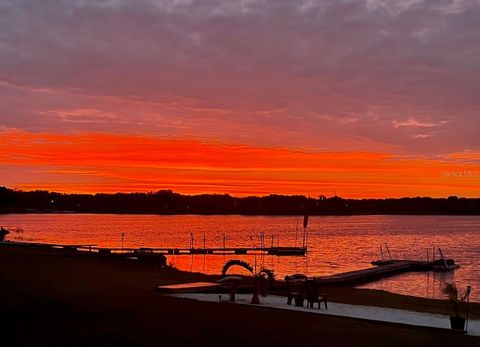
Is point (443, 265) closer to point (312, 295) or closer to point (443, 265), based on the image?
point (443, 265)

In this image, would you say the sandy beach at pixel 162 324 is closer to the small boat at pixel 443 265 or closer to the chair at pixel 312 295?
the chair at pixel 312 295

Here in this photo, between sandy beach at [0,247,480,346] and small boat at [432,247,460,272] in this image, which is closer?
sandy beach at [0,247,480,346]

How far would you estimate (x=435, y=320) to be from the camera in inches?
734

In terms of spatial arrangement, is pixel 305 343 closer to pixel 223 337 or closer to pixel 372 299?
pixel 223 337

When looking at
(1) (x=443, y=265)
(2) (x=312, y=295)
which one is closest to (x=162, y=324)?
(2) (x=312, y=295)

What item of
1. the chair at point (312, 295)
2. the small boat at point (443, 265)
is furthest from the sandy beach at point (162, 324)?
the small boat at point (443, 265)

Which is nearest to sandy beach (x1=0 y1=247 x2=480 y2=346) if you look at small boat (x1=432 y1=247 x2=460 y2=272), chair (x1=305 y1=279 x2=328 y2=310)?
chair (x1=305 y1=279 x2=328 y2=310)

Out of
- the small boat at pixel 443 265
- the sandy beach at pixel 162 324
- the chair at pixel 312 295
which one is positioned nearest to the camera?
the sandy beach at pixel 162 324

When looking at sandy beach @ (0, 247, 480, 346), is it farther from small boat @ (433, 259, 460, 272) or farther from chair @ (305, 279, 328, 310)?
small boat @ (433, 259, 460, 272)

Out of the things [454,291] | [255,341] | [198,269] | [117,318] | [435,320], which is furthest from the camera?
[198,269]

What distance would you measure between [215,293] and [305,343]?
10248 millimetres

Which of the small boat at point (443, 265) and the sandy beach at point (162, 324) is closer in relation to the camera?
the sandy beach at point (162, 324)

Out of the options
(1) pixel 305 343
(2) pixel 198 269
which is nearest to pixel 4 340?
(1) pixel 305 343

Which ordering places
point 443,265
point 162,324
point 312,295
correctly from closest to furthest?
point 162,324
point 312,295
point 443,265
